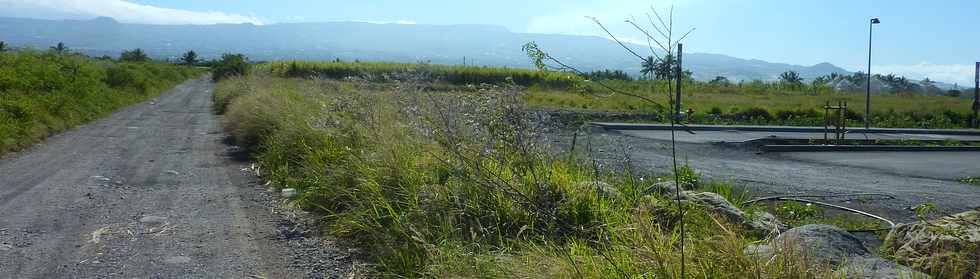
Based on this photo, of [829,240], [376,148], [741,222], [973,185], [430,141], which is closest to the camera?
[829,240]

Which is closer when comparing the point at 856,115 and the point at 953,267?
the point at 953,267

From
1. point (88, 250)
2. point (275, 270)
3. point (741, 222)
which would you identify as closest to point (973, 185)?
point (741, 222)

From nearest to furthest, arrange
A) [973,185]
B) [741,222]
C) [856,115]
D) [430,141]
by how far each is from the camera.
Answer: [741,222]
[430,141]
[973,185]
[856,115]

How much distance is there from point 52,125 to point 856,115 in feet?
93.2

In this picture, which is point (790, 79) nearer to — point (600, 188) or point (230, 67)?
point (230, 67)

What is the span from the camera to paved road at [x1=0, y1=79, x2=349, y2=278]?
607 cm

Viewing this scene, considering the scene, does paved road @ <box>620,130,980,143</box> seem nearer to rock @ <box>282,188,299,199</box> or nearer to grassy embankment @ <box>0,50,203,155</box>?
Answer: rock @ <box>282,188,299,199</box>

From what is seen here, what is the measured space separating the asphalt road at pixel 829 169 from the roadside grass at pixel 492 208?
1005mm

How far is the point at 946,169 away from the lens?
1456 cm

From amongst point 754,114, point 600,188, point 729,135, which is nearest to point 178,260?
point 600,188

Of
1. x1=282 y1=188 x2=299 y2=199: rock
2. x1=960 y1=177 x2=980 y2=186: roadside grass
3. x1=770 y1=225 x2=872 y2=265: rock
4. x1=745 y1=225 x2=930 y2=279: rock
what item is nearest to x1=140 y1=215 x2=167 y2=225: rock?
x1=282 y1=188 x2=299 y2=199: rock

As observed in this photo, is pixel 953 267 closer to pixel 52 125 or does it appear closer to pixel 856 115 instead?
pixel 52 125

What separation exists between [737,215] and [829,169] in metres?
8.81

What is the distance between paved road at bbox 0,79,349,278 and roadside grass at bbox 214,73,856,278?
2.02 ft
